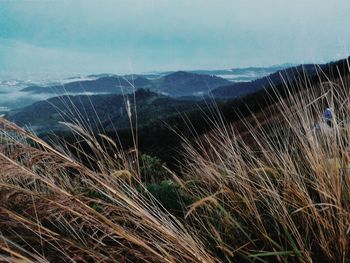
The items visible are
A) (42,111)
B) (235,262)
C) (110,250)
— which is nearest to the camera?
(110,250)

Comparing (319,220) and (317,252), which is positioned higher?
(319,220)

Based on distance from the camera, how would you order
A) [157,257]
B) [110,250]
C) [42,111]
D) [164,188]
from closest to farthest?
[157,257] < [110,250] < [164,188] < [42,111]

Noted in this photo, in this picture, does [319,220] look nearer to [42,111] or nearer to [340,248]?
[340,248]

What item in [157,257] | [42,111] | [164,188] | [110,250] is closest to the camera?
[157,257]

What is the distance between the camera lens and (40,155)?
1.83 metres

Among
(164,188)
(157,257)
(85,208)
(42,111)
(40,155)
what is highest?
(40,155)

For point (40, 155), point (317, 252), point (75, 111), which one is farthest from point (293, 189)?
point (75, 111)

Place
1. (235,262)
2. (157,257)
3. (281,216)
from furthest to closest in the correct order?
(281,216) < (235,262) < (157,257)

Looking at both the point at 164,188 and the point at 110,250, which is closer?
the point at 110,250

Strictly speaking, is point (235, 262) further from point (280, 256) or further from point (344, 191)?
point (344, 191)

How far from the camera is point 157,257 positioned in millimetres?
1500

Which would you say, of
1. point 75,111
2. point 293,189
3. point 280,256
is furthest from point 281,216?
point 75,111

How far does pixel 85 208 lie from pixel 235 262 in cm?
66

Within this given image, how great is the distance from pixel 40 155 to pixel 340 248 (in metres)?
1.24
